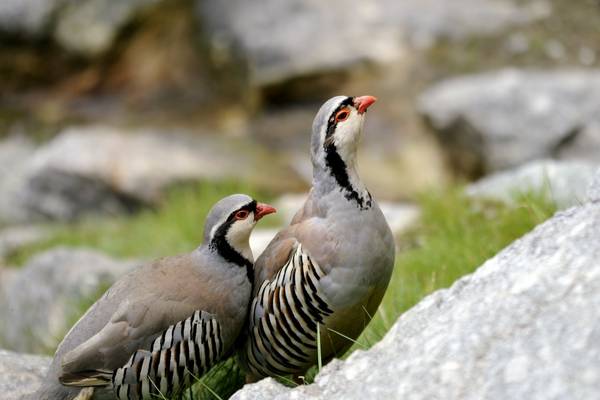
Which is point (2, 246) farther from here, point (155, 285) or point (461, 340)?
point (461, 340)

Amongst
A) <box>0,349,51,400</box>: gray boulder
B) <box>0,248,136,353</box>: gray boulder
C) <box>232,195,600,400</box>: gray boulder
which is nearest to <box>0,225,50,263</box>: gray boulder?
<box>0,248,136,353</box>: gray boulder

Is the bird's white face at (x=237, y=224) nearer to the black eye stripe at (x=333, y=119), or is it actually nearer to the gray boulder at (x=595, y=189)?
the black eye stripe at (x=333, y=119)

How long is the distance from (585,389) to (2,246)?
27.7ft

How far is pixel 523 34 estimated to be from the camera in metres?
11.7

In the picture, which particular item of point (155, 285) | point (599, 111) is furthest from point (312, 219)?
point (599, 111)

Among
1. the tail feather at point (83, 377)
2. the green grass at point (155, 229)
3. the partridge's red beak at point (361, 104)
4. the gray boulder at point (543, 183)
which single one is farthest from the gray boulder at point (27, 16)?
the tail feather at point (83, 377)

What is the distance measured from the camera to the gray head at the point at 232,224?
3.54m

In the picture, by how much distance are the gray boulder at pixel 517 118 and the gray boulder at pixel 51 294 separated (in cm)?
424

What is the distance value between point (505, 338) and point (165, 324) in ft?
5.01

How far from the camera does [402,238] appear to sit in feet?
21.2

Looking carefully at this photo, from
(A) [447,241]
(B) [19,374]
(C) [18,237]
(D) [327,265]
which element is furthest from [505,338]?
(C) [18,237]

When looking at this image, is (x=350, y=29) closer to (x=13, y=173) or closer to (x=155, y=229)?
(x=13, y=173)

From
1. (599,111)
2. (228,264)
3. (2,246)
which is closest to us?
(228,264)

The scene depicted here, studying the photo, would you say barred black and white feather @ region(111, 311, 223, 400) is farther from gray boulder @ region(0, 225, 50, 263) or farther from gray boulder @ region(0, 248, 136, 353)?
gray boulder @ region(0, 225, 50, 263)
